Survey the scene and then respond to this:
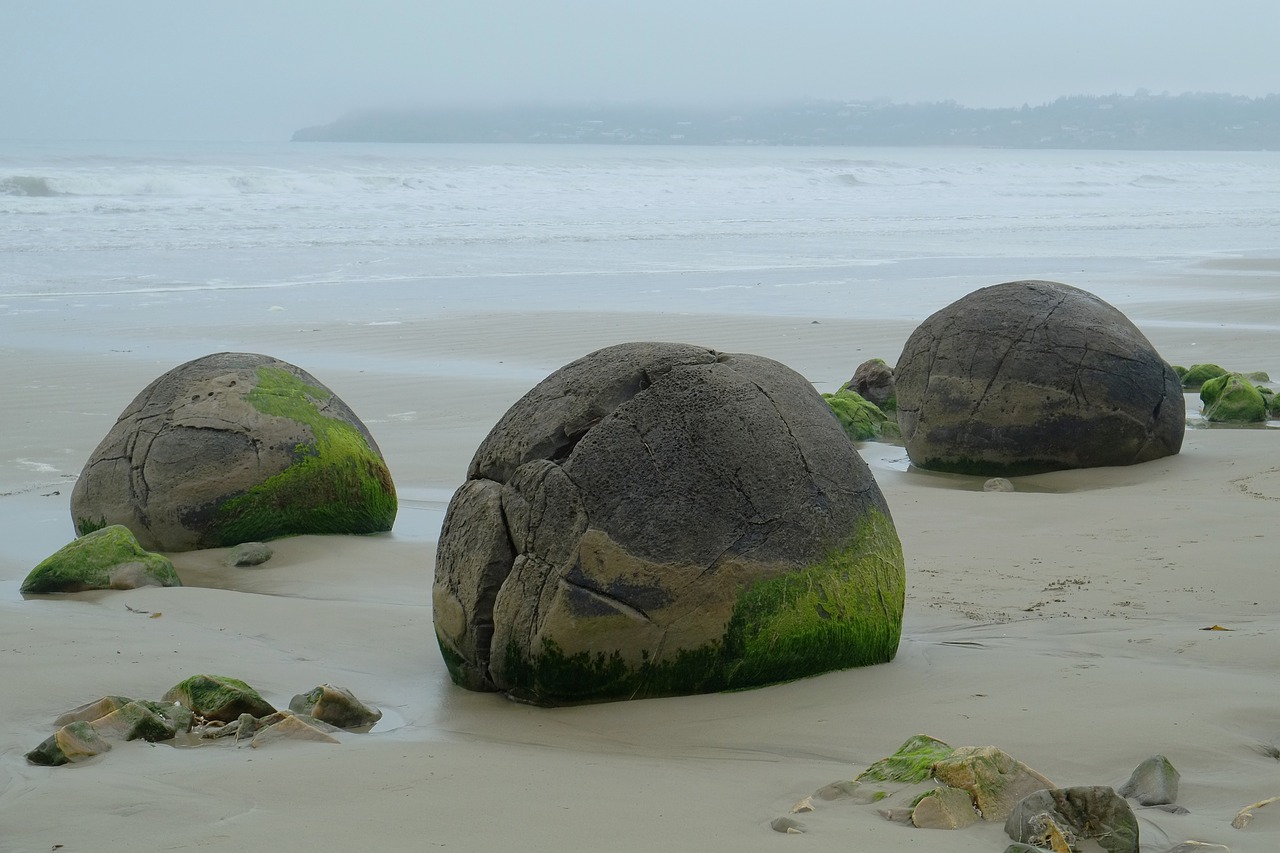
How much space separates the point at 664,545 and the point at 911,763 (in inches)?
46.0

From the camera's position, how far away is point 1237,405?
9961 mm

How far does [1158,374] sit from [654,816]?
246 inches

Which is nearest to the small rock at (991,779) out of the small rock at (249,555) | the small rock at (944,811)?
the small rock at (944,811)

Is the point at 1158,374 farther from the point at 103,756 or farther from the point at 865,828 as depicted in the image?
the point at 103,756

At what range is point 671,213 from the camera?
3722cm

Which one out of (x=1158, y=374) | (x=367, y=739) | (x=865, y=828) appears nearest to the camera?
(x=865, y=828)

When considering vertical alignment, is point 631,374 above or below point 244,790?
above

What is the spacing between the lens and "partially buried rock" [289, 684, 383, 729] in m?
4.01

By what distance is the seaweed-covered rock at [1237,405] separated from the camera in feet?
32.7

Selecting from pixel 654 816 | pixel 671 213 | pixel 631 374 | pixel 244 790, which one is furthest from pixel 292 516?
pixel 671 213

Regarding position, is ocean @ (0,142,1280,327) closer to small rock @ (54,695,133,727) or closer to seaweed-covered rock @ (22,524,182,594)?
seaweed-covered rock @ (22,524,182,594)

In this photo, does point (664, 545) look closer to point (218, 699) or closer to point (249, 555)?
point (218, 699)

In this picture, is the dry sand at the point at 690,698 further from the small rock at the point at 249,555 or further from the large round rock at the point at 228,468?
the large round rock at the point at 228,468

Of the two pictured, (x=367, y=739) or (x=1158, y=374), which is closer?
(x=367, y=739)
